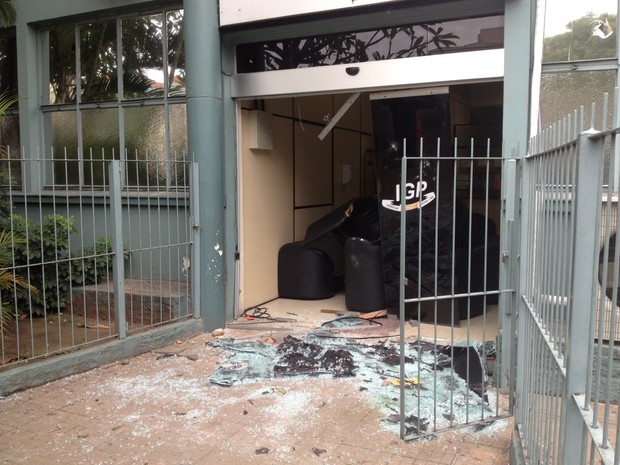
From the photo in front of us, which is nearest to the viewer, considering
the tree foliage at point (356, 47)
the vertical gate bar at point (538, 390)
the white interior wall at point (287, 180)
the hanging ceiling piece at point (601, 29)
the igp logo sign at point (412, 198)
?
the vertical gate bar at point (538, 390)

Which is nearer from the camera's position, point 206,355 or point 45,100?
point 206,355

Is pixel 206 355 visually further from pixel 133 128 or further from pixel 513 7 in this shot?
pixel 513 7

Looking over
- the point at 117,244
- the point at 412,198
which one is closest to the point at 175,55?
the point at 117,244

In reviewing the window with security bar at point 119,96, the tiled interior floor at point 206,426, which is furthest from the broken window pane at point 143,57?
the tiled interior floor at point 206,426

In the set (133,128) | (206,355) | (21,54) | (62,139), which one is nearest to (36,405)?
(206,355)

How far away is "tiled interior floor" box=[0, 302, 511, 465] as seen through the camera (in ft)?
11.5

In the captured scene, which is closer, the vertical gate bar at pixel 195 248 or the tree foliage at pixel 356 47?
the tree foliage at pixel 356 47

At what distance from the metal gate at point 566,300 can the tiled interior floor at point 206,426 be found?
75cm

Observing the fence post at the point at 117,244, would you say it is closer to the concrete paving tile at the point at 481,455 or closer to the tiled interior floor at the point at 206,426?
the tiled interior floor at the point at 206,426

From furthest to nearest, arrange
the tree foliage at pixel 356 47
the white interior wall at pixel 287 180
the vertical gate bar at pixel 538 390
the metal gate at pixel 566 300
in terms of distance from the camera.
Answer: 1. the white interior wall at pixel 287 180
2. the tree foliage at pixel 356 47
3. the vertical gate bar at pixel 538 390
4. the metal gate at pixel 566 300

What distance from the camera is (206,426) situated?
393cm

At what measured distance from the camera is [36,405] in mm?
4270

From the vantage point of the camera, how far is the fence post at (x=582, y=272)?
1764mm

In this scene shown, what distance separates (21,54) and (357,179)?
563 centimetres
